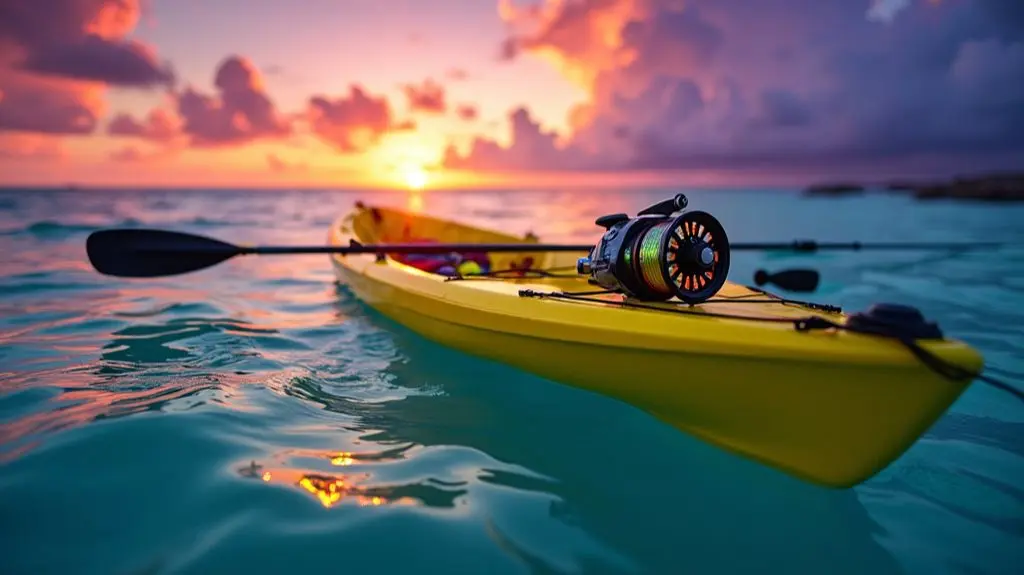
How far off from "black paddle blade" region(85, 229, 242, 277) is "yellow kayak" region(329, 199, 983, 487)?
8.34 feet

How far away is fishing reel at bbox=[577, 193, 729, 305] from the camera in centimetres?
303

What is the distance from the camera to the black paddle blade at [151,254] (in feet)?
16.5

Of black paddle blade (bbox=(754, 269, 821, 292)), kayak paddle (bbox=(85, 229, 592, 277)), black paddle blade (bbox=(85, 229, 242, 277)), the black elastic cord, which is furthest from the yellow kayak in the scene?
black paddle blade (bbox=(85, 229, 242, 277))

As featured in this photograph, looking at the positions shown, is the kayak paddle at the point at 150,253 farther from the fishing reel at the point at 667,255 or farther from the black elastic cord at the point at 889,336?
the black elastic cord at the point at 889,336

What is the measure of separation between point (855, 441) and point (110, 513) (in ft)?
11.3

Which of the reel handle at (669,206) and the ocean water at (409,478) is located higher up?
the reel handle at (669,206)

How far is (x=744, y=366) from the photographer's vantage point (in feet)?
8.72

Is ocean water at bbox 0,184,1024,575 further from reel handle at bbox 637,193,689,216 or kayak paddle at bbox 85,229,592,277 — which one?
reel handle at bbox 637,193,689,216

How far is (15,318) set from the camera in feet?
19.9

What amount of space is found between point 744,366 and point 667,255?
71 centimetres

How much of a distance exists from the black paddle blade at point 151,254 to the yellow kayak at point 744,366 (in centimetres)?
254

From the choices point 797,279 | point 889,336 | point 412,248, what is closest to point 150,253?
point 412,248

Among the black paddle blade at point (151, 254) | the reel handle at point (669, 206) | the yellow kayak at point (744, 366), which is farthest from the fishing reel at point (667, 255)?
the black paddle blade at point (151, 254)

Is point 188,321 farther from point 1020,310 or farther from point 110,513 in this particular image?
point 1020,310
